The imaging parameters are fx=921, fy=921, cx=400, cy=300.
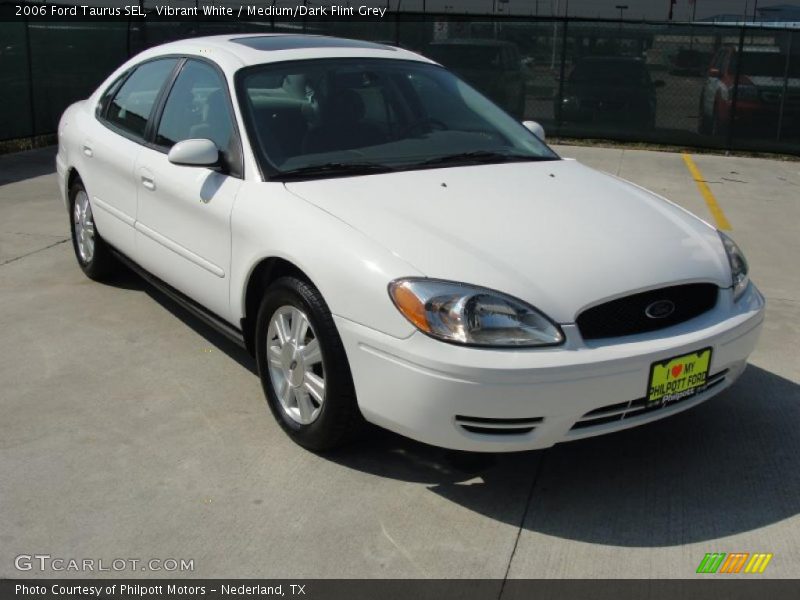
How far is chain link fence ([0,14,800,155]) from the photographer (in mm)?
12898

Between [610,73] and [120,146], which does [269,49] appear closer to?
[120,146]

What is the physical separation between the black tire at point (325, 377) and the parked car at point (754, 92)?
11623 mm

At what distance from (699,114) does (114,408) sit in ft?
39.2

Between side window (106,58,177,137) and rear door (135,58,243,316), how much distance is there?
21 cm

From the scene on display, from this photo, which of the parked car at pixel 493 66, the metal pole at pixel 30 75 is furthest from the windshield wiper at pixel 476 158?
the parked car at pixel 493 66

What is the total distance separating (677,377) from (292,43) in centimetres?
278

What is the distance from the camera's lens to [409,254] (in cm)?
334

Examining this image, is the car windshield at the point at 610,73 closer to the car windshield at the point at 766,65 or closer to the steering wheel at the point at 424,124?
the car windshield at the point at 766,65

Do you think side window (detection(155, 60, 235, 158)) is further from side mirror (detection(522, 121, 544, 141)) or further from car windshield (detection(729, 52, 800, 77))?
car windshield (detection(729, 52, 800, 77))

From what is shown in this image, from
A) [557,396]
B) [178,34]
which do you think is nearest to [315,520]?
[557,396]

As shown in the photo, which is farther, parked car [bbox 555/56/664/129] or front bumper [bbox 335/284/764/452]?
parked car [bbox 555/56/664/129]

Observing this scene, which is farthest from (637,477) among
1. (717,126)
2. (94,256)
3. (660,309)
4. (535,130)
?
(717,126)

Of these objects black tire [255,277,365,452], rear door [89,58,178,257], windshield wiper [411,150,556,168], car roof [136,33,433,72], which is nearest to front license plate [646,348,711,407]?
black tire [255,277,365,452]
